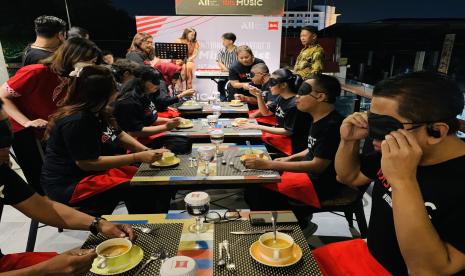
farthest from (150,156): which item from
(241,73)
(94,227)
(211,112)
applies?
(241,73)

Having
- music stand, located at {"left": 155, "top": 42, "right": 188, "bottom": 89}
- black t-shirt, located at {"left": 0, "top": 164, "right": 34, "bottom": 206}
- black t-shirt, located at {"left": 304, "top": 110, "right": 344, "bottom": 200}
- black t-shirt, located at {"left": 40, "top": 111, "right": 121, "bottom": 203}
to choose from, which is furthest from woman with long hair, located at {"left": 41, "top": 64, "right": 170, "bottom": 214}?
music stand, located at {"left": 155, "top": 42, "right": 188, "bottom": 89}

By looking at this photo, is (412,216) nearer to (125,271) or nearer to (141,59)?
(125,271)

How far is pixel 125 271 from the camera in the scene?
115 centimetres

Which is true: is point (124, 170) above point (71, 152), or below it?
below

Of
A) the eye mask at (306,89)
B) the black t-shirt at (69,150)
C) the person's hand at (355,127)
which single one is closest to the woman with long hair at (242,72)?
the eye mask at (306,89)

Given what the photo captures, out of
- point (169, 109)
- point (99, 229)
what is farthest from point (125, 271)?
point (169, 109)

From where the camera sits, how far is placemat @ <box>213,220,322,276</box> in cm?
115

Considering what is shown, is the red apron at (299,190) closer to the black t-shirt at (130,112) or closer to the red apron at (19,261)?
the red apron at (19,261)

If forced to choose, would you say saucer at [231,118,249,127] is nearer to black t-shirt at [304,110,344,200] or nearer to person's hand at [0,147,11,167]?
black t-shirt at [304,110,344,200]

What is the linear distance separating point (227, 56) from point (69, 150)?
17.6 feet

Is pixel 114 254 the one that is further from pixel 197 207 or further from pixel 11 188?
pixel 11 188

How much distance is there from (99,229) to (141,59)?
3.85 meters

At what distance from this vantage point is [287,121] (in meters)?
3.29

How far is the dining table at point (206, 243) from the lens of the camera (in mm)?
1161
